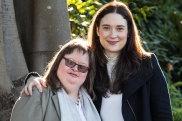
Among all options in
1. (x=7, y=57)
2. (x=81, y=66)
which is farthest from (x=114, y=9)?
(x=7, y=57)

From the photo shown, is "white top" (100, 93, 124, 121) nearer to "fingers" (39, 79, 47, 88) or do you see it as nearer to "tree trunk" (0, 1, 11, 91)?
"fingers" (39, 79, 47, 88)

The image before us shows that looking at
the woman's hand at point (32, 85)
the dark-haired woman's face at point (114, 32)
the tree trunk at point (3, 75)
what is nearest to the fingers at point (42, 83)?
the woman's hand at point (32, 85)

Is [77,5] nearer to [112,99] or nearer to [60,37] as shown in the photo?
[60,37]

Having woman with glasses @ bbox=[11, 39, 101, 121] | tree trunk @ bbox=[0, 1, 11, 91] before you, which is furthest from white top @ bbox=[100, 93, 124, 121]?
tree trunk @ bbox=[0, 1, 11, 91]

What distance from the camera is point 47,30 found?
3529mm

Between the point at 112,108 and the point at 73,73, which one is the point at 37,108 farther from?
the point at 112,108

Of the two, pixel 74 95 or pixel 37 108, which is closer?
pixel 37 108

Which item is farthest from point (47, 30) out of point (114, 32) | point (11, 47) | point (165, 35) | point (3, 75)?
point (165, 35)

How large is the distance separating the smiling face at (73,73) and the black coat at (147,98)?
37 cm

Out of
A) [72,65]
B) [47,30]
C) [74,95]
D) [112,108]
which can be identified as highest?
[47,30]

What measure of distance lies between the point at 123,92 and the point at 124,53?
14.5 inches

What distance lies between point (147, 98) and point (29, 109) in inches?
40.4

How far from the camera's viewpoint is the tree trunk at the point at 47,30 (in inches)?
139

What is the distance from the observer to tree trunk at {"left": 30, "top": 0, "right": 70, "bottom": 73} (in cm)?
352
